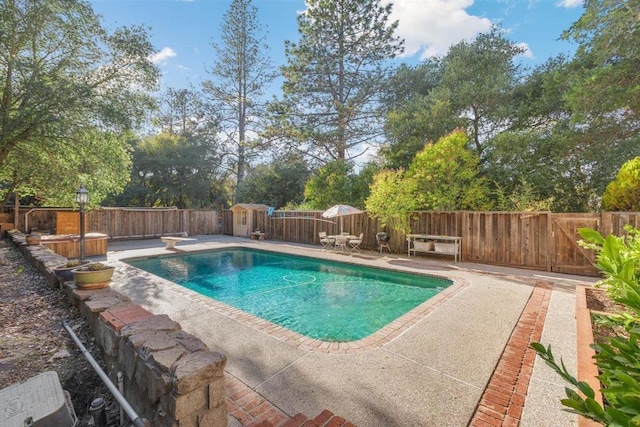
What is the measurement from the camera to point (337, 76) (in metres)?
16.1

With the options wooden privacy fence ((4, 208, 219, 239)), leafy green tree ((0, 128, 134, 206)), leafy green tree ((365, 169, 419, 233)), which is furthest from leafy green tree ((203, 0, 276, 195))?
leafy green tree ((365, 169, 419, 233))

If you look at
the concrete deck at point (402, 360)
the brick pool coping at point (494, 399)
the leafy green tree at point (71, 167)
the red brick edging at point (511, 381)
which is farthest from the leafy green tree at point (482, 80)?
the leafy green tree at point (71, 167)

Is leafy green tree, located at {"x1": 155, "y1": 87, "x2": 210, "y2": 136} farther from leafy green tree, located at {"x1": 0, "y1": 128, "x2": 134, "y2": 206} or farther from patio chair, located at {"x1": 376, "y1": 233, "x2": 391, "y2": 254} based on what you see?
patio chair, located at {"x1": 376, "y1": 233, "x2": 391, "y2": 254}

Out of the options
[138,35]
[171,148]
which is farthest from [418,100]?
[171,148]

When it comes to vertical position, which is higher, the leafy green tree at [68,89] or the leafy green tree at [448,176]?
the leafy green tree at [68,89]

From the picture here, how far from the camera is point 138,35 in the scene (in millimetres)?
8734

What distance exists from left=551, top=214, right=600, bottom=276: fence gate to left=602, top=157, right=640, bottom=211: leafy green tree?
3.02ft

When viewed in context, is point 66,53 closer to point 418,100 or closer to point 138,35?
point 138,35

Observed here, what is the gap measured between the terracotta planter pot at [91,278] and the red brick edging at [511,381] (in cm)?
450

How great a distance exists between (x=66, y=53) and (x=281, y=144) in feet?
33.6

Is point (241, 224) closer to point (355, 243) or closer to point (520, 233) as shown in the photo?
point (355, 243)

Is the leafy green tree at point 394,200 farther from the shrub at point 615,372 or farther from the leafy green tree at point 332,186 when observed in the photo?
the shrub at point 615,372

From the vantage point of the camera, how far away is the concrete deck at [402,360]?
231 cm

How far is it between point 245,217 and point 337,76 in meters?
9.52
